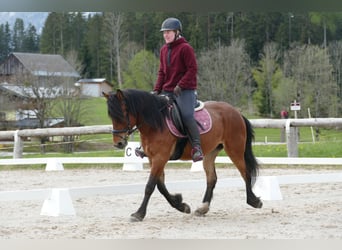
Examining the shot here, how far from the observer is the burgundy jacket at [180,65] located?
5137mm

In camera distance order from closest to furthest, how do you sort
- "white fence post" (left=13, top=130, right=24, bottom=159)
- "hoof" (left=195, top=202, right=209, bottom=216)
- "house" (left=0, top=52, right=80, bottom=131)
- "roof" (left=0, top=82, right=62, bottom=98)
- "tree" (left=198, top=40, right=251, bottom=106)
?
"hoof" (left=195, top=202, right=209, bottom=216) < "white fence post" (left=13, top=130, right=24, bottom=159) < "tree" (left=198, top=40, right=251, bottom=106) < "roof" (left=0, top=82, right=62, bottom=98) < "house" (left=0, top=52, right=80, bottom=131)

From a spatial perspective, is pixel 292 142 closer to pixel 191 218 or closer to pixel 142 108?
pixel 191 218

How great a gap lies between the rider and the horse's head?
436 mm

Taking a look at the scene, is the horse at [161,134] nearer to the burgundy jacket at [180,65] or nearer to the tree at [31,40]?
the burgundy jacket at [180,65]

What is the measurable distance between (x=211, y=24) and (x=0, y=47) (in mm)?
10080

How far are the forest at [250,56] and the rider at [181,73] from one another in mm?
12605

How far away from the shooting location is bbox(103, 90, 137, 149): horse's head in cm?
498

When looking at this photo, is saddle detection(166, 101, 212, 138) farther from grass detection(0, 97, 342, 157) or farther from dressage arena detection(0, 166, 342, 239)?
grass detection(0, 97, 342, 157)

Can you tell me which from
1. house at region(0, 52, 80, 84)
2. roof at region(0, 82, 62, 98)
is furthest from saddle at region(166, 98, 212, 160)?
house at region(0, 52, 80, 84)

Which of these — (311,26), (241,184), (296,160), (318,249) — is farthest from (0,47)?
(318,249)

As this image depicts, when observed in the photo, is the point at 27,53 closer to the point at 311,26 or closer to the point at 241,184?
the point at 311,26

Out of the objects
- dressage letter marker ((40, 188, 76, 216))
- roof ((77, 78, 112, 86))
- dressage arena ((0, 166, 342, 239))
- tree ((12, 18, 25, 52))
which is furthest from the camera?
tree ((12, 18, 25, 52))

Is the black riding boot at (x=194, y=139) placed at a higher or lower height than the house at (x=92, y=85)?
higher

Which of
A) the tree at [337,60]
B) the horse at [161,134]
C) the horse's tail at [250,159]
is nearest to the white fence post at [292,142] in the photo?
the horse's tail at [250,159]
